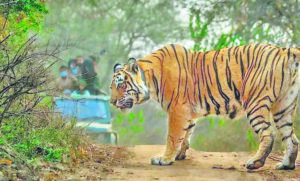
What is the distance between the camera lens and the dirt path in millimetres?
6121

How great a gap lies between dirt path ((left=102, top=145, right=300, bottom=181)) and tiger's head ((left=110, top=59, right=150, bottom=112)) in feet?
2.75

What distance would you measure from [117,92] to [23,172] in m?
2.62

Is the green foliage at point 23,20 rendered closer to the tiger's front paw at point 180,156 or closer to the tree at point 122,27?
the tiger's front paw at point 180,156

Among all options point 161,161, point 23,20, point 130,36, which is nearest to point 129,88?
point 161,161

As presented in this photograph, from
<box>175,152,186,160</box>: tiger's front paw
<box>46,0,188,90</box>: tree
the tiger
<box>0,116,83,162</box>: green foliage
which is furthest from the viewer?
<box>46,0,188,90</box>: tree

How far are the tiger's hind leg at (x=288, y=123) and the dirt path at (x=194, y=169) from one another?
6.6 inches

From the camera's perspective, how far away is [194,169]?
6.83m

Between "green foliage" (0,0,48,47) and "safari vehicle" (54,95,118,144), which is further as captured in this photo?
"safari vehicle" (54,95,118,144)

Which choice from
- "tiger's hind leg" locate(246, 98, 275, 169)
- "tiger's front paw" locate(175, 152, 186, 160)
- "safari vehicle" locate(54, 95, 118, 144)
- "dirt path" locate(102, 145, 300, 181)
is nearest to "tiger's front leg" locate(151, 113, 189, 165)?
"dirt path" locate(102, 145, 300, 181)

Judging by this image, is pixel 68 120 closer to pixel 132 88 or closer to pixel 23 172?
pixel 132 88

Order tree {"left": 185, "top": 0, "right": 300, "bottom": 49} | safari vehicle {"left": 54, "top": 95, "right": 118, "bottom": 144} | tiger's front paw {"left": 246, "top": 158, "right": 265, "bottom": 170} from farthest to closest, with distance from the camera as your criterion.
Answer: tree {"left": 185, "top": 0, "right": 300, "bottom": 49} → safari vehicle {"left": 54, "top": 95, "right": 118, "bottom": 144} → tiger's front paw {"left": 246, "top": 158, "right": 265, "bottom": 170}

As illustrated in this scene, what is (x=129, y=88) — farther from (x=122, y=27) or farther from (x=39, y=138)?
(x=122, y=27)

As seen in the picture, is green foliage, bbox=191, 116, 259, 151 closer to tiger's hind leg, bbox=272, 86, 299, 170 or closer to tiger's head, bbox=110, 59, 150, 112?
tiger's hind leg, bbox=272, 86, 299, 170

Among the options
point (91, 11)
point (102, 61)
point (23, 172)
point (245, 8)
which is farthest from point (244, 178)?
point (102, 61)
